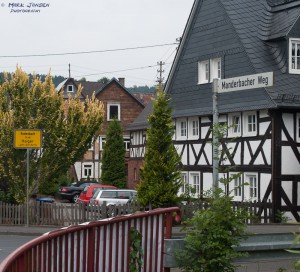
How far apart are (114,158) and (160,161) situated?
29.8 meters

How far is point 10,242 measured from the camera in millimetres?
21578

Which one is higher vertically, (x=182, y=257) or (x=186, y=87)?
(x=186, y=87)

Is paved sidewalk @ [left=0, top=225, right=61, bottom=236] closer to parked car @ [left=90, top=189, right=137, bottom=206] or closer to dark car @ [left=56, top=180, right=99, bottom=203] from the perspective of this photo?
parked car @ [left=90, top=189, right=137, bottom=206]

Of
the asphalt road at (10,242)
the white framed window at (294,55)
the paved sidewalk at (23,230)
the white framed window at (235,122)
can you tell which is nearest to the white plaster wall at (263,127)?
the white framed window at (235,122)

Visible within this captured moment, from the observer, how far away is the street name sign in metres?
14.8

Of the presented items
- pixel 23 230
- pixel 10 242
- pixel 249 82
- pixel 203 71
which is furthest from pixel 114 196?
pixel 249 82

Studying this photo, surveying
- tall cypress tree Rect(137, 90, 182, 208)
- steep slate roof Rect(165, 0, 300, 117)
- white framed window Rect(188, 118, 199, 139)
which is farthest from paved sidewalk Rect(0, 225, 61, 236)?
white framed window Rect(188, 118, 199, 139)

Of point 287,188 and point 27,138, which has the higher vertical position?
point 27,138

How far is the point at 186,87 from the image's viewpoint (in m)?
37.0

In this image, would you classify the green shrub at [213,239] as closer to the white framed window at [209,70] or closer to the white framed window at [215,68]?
the white framed window at [209,70]

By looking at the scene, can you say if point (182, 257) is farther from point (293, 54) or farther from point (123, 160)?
point (123, 160)

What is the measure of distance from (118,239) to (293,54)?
25.3m

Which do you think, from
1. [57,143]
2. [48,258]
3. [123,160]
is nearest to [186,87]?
[57,143]

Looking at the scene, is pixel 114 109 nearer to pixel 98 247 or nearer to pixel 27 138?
pixel 27 138
